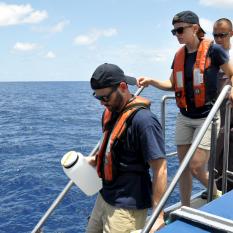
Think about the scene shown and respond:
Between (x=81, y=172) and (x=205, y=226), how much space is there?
4.07 feet

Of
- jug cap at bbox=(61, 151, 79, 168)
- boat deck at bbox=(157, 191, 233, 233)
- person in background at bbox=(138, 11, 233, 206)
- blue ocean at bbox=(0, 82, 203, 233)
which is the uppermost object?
person in background at bbox=(138, 11, 233, 206)

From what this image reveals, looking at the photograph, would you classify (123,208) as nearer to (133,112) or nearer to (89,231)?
(89,231)

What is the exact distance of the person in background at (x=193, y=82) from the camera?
11.8ft

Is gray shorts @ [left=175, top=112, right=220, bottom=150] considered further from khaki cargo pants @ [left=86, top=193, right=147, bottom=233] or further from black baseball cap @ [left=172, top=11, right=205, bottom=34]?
khaki cargo pants @ [left=86, top=193, right=147, bottom=233]

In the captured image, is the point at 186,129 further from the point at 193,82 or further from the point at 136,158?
the point at 136,158

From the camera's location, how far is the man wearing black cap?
8.37 ft

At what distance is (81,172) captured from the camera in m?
3.02

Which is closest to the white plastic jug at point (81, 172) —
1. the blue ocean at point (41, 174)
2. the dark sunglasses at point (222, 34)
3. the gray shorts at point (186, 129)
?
the gray shorts at point (186, 129)

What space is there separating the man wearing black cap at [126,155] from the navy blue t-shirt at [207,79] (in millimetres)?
1092

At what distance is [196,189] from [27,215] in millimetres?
Answer: 4338

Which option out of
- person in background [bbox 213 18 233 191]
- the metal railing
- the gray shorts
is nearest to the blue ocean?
person in background [bbox 213 18 233 191]

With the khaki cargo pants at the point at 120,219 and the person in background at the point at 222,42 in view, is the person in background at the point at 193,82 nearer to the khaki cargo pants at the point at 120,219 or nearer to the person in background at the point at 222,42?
the person in background at the point at 222,42

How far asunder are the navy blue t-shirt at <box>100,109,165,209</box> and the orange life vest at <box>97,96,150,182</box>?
0.04 m

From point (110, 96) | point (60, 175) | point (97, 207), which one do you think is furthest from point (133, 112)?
point (60, 175)
